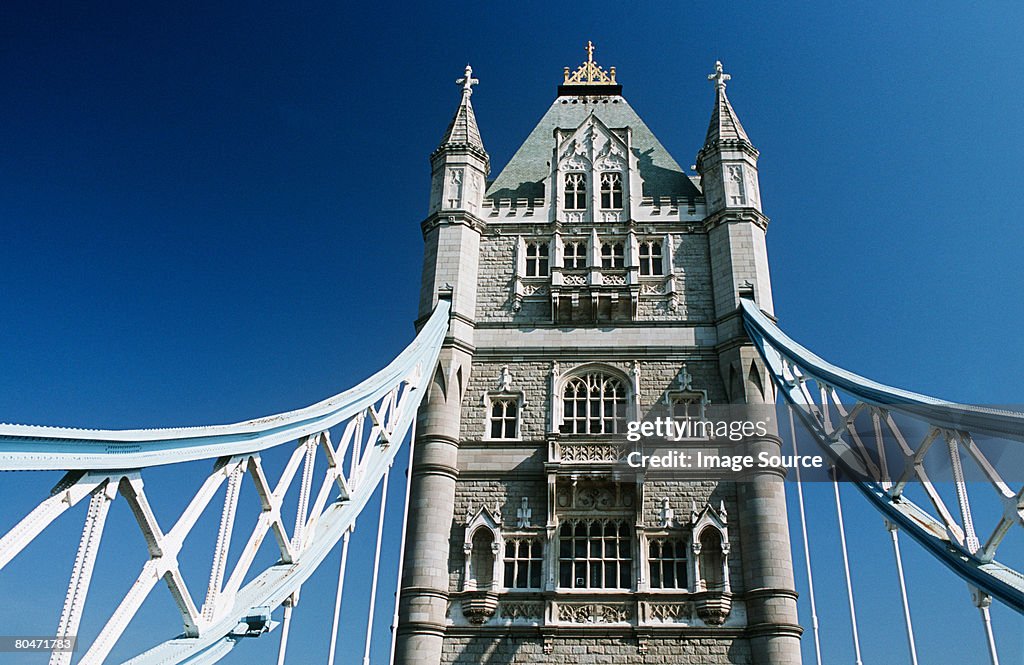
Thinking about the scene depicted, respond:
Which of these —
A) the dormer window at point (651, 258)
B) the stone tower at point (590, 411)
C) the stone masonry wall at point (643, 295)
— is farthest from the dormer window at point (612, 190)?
the stone masonry wall at point (643, 295)

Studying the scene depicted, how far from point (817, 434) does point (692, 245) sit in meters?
7.38

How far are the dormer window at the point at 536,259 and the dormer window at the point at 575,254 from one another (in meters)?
0.53

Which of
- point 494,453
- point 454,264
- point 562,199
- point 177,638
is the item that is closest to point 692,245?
point 562,199

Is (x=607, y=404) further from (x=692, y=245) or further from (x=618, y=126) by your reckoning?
(x=618, y=126)

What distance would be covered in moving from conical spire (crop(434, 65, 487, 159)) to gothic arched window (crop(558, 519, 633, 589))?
1087 cm

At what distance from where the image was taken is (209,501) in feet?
27.7

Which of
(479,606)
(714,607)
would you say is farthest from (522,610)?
(714,607)

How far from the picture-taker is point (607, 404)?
63.3 ft

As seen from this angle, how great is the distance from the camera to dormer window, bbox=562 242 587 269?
21516 millimetres

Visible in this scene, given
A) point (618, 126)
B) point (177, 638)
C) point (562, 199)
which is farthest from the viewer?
point (618, 126)

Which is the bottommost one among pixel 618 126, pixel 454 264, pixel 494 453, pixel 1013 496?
pixel 1013 496

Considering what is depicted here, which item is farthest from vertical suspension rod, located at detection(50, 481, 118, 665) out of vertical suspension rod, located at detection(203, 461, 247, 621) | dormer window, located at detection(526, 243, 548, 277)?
dormer window, located at detection(526, 243, 548, 277)

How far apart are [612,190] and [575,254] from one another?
7.92 ft

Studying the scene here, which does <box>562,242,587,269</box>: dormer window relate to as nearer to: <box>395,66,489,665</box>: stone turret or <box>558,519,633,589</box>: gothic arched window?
<box>395,66,489,665</box>: stone turret
